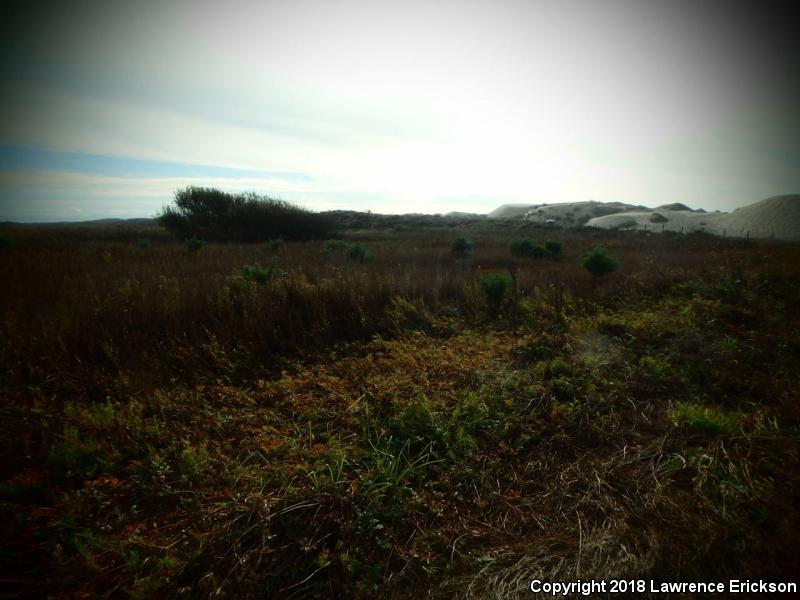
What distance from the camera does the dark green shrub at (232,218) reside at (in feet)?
66.4

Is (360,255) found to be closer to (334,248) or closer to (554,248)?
(334,248)

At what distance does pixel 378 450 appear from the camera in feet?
8.19

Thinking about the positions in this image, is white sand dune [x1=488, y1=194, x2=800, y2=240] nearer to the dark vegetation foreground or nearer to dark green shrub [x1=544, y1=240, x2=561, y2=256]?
dark green shrub [x1=544, y1=240, x2=561, y2=256]

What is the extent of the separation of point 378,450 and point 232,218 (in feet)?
71.0

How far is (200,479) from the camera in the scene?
7.31 feet

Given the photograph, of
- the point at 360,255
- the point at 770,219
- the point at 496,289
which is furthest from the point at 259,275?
the point at 770,219

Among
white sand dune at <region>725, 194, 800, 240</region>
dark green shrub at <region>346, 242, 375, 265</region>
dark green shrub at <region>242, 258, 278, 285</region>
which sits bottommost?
dark green shrub at <region>242, 258, 278, 285</region>

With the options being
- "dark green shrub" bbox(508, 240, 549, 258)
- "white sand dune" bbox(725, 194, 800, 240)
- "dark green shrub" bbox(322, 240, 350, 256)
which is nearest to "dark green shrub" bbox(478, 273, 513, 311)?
"dark green shrub" bbox(322, 240, 350, 256)

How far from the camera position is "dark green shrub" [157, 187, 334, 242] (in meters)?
20.2

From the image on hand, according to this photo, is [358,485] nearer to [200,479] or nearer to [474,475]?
[474,475]

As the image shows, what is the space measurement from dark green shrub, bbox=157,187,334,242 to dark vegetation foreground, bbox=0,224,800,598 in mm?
16468

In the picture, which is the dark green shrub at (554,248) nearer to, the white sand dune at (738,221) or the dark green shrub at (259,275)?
A: the white sand dune at (738,221)

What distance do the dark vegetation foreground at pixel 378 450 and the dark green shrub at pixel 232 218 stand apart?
54.0 ft

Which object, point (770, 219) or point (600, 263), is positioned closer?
point (600, 263)
